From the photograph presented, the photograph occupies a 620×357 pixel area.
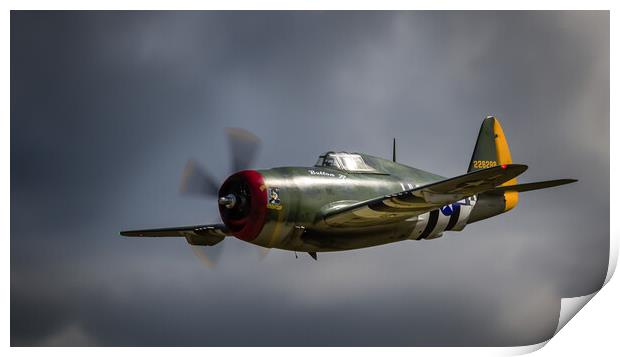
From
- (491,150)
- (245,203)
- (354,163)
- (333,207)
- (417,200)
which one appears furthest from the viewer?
(491,150)

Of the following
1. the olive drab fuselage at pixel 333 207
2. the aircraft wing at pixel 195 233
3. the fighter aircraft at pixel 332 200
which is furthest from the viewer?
the aircraft wing at pixel 195 233

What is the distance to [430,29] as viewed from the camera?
817 cm

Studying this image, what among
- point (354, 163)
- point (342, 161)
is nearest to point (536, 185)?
point (354, 163)

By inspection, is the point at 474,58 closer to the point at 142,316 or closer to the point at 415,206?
the point at 415,206

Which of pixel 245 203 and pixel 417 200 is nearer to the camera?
pixel 417 200

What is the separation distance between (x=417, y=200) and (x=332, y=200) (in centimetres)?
114

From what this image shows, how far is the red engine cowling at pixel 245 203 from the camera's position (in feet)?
26.9

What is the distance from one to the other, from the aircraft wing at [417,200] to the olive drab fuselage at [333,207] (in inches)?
7.8

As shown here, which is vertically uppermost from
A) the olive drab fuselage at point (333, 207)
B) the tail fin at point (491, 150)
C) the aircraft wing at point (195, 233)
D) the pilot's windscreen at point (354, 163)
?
the tail fin at point (491, 150)

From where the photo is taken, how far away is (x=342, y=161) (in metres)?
9.16

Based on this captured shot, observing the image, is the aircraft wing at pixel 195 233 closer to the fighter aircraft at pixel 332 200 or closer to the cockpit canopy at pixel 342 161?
the fighter aircraft at pixel 332 200

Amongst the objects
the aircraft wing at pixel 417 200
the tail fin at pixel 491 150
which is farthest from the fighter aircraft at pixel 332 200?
the tail fin at pixel 491 150

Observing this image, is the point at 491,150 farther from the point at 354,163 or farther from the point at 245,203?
the point at 245,203

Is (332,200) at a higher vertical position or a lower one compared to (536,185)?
lower
